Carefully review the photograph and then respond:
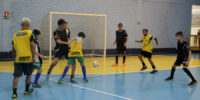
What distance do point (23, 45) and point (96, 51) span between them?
9898 millimetres

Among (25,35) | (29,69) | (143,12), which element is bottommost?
(29,69)

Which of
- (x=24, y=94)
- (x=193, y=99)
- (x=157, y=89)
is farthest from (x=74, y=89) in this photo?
(x=193, y=99)

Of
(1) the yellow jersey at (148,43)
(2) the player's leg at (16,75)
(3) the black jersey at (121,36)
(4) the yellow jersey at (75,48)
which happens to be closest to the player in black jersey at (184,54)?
(1) the yellow jersey at (148,43)

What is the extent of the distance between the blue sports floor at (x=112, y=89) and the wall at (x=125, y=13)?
5087 mm

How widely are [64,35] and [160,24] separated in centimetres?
1236

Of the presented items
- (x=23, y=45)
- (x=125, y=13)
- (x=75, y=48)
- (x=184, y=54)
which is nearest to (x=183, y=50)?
(x=184, y=54)

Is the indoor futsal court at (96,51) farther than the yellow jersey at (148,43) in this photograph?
No

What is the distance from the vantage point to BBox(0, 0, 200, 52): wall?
1279cm

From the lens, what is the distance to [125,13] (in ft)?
54.8

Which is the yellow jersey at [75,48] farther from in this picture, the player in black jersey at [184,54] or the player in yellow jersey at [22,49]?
the player in black jersey at [184,54]

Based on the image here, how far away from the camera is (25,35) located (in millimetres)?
5332

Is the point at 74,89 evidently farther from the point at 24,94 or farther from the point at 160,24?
the point at 160,24

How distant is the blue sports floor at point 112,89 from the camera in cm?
577

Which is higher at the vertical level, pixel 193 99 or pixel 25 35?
pixel 25 35
